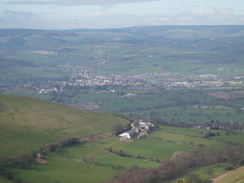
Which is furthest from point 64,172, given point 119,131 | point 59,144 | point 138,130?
point 138,130

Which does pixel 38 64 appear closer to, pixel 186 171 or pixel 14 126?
pixel 14 126

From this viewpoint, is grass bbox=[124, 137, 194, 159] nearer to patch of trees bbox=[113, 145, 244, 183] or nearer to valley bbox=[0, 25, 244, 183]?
valley bbox=[0, 25, 244, 183]

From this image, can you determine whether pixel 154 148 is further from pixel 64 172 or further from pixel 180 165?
pixel 64 172

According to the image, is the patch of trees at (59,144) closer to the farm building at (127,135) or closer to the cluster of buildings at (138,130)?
the farm building at (127,135)

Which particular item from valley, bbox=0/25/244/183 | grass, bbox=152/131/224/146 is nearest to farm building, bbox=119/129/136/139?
valley, bbox=0/25/244/183

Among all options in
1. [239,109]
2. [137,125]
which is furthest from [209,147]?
[239,109]

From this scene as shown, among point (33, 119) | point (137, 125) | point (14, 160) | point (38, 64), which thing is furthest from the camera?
point (38, 64)

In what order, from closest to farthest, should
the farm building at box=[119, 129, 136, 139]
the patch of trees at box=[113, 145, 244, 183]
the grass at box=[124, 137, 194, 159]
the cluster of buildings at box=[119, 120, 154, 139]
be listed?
the patch of trees at box=[113, 145, 244, 183], the grass at box=[124, 137, 194, 159], the farm building at box=[119, 129, 136, 139], the cluster of buildings at box=[119, 120, 154, 139]
